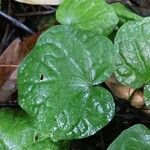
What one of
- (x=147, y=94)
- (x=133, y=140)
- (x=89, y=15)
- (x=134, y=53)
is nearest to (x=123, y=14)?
(x=89, y=15)

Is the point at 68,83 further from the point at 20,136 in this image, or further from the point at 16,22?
the point at 16,22

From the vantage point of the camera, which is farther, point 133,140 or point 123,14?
point 123,14

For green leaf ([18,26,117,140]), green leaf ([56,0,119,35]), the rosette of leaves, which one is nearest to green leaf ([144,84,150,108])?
the rosette of leaves

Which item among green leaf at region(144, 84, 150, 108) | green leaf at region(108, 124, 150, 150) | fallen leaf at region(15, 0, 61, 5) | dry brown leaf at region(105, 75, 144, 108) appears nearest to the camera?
green leaf at region(108, 124, 150, 150)

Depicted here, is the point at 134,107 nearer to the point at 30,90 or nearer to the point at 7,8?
the point at 30,90

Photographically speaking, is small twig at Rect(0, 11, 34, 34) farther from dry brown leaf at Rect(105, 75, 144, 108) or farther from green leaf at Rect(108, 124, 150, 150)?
green leaf at Rect(108, 124, 150, 150)

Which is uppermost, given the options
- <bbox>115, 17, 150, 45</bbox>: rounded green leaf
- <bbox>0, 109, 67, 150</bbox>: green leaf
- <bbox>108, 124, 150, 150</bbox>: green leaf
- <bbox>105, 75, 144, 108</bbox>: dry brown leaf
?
<bbox>115, 17, 150, 45</bbox>: rounded green leaf
